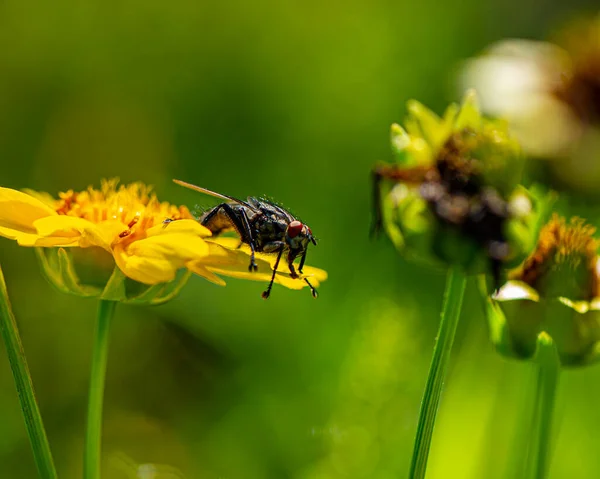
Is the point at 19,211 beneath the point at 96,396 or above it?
above

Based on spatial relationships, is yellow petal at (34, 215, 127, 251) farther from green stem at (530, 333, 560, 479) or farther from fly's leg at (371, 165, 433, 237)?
green stem at (530, 333, 560, 479)

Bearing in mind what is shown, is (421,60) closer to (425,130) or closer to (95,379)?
(425,130)

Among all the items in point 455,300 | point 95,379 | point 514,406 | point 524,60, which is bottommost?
point 514,406

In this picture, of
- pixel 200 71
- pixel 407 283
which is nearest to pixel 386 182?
pixel 407 283

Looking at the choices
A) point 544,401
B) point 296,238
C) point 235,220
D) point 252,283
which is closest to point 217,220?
point 235,220

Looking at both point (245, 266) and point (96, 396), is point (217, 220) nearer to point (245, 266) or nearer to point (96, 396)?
point (245, 266)

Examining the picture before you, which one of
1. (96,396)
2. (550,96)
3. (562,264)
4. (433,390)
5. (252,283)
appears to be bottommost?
(252,283)
